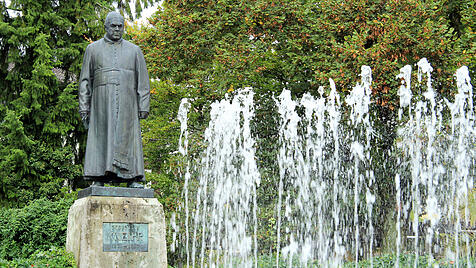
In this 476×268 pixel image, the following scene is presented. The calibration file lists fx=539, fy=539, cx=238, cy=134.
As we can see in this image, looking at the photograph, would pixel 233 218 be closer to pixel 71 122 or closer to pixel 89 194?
pixel 71 122

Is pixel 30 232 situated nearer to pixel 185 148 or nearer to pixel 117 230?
pixel 117 230

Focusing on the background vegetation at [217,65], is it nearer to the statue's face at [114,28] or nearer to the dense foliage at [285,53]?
the dense foliage at [285,53]

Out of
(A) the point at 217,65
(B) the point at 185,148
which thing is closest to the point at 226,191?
(B) the point at 185,148

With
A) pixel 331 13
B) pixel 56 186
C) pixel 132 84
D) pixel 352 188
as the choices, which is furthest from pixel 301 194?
pixel 132 84

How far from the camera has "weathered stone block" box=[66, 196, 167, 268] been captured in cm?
534

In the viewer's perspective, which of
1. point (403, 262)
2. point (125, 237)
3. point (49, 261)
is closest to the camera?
point (49, 261)

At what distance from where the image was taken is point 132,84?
19.7 ft

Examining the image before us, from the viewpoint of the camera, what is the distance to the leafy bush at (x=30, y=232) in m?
9.16

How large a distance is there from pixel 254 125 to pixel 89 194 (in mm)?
9131

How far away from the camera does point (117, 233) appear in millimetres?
5484

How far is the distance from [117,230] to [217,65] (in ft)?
29.2

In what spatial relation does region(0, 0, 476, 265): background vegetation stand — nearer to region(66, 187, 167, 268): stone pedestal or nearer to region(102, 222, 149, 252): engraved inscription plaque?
region(66, 187, 167, 268): stone pedestal

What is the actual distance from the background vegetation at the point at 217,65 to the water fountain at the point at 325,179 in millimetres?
356

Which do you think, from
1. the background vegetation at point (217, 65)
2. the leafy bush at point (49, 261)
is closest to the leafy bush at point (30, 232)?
the background vegetation at point (217, 65)
